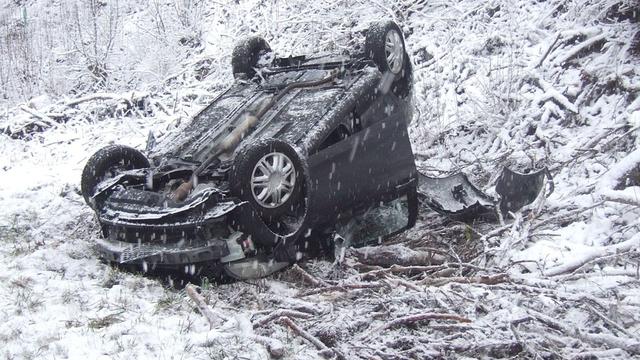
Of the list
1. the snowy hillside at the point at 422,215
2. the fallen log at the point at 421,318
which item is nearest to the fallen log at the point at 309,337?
the snowy hillside at the point at 422,215

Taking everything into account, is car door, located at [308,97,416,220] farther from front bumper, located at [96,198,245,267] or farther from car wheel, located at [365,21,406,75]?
front bumper, located at [96,198,245,267]

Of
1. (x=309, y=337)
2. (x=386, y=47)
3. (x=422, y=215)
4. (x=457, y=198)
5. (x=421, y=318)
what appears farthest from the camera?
(x=422, y=215)

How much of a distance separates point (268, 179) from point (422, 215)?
7.33ft

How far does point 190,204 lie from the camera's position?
4062mm

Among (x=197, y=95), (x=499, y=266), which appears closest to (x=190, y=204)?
(x=499, y=266)

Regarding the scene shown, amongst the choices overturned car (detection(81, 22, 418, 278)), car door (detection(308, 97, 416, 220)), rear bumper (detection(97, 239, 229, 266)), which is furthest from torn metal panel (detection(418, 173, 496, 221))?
rear bumper (detection(97, 239, 229, 266))

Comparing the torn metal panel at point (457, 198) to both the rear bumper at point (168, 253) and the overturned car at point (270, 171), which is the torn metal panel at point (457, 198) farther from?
the rear bumper at point (168, 253)

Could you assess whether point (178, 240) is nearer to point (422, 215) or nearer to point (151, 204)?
point (151, 204)

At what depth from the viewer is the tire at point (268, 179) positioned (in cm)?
406

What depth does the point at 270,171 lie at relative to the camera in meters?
4.16

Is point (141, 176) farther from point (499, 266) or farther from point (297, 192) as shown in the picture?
point (499, 266)

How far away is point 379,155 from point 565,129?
7.95ft

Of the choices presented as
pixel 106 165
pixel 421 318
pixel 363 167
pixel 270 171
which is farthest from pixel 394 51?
pixel 421 318

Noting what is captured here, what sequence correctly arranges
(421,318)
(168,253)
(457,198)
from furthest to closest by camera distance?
(457,198) < (168,253) < (421,318)
